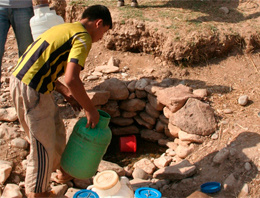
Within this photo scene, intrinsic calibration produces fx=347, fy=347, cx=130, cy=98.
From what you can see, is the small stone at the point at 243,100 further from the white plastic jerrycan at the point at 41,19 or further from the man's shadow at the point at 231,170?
the white plastic jerrycan at the point at 41,19

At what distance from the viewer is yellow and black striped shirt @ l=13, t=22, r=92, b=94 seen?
2568 mm

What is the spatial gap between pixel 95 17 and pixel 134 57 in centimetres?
250

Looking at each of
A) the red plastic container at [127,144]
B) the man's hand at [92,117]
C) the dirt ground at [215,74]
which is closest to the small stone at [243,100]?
the dirt ground at [215,74]

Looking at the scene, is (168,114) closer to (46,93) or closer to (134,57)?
(134,57)

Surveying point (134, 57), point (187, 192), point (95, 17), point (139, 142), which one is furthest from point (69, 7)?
point (187, 192)

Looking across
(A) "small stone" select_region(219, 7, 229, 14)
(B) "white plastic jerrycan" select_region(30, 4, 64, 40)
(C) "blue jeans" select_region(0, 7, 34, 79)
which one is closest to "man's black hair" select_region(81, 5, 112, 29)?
(B) "white plastic jerrycan" select_region(30, 4, 64, 40)

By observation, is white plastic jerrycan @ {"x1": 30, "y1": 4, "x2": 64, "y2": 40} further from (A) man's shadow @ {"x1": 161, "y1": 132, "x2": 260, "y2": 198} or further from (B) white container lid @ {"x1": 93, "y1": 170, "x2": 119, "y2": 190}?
(A) man's shadow @ {"x1": 161, "y1": 132, "x2": 260, "y2": 198}

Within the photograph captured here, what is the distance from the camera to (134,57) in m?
5.22

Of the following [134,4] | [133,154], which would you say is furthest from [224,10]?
[133,154]

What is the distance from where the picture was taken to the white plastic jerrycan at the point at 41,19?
388cm

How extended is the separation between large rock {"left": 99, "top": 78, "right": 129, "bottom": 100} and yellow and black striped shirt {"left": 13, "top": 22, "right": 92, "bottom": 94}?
6.16 feet

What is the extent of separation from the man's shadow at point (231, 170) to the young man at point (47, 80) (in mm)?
1223

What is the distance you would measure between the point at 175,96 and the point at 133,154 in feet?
3.46

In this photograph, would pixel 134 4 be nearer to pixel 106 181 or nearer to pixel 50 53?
pixel 50 53
